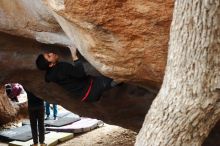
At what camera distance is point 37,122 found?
5.39 meters

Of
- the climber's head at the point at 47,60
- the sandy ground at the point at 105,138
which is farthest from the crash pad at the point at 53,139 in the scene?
the climber's head at the point at 47,60

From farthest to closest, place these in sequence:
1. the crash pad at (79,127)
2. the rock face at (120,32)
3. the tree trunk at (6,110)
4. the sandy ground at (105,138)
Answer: the tree trunk at (6,110), the crash pad at (79,127), the sandy ground at (105,138), the rock face at (120,32)

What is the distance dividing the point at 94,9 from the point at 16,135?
13.5 ft

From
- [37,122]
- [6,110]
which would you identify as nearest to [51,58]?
[37,122]

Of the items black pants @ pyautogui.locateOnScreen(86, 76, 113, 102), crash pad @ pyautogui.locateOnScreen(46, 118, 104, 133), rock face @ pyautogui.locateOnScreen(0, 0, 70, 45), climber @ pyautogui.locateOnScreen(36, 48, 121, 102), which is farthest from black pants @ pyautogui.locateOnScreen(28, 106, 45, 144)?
black pants @ pyautogui.locateOnScreen(86, 76, 113, 102)

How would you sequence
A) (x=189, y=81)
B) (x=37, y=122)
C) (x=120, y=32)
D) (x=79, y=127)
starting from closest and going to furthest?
(x=189, y=81)
(x=120, y=32)
(x=37, y=122)
(x=79, y=127)

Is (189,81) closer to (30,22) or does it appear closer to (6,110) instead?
(30,22)

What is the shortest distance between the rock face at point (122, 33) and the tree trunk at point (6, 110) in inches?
141

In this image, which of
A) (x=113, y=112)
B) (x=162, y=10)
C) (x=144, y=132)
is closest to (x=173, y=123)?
(x=144, y=132)

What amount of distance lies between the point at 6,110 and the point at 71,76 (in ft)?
11.4

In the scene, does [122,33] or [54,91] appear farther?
[54,91]

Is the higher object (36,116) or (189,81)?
(189,81)

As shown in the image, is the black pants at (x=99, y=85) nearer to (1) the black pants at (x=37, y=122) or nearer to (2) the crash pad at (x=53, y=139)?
(1) the black pants at (x=37, y=122)

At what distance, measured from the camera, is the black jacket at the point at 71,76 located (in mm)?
3607
